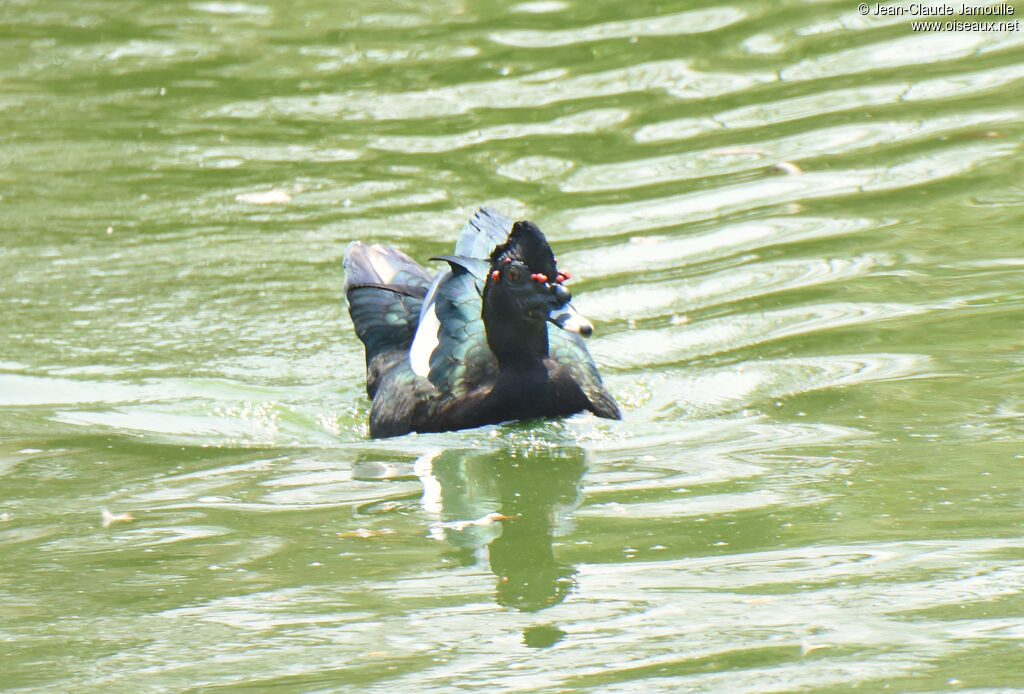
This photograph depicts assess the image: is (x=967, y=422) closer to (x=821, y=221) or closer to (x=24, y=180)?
(x=821, y=221)

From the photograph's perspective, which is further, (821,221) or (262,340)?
(821,221)

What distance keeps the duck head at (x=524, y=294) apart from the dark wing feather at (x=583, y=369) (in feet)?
0.71

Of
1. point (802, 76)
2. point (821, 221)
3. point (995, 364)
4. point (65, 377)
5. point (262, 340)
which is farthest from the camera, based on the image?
point (802, 76)

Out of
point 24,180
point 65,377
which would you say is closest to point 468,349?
point 65,377

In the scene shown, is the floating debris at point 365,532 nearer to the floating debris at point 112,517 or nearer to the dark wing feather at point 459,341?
the floating debris at point 112,517

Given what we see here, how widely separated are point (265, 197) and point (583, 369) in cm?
381

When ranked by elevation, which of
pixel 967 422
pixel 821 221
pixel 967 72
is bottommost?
pixel 967 422

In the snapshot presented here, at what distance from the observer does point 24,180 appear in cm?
997

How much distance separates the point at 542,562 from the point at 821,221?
4488mm

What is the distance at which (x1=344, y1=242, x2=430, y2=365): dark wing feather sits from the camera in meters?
6.97

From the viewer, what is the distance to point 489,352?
6.37 meters
